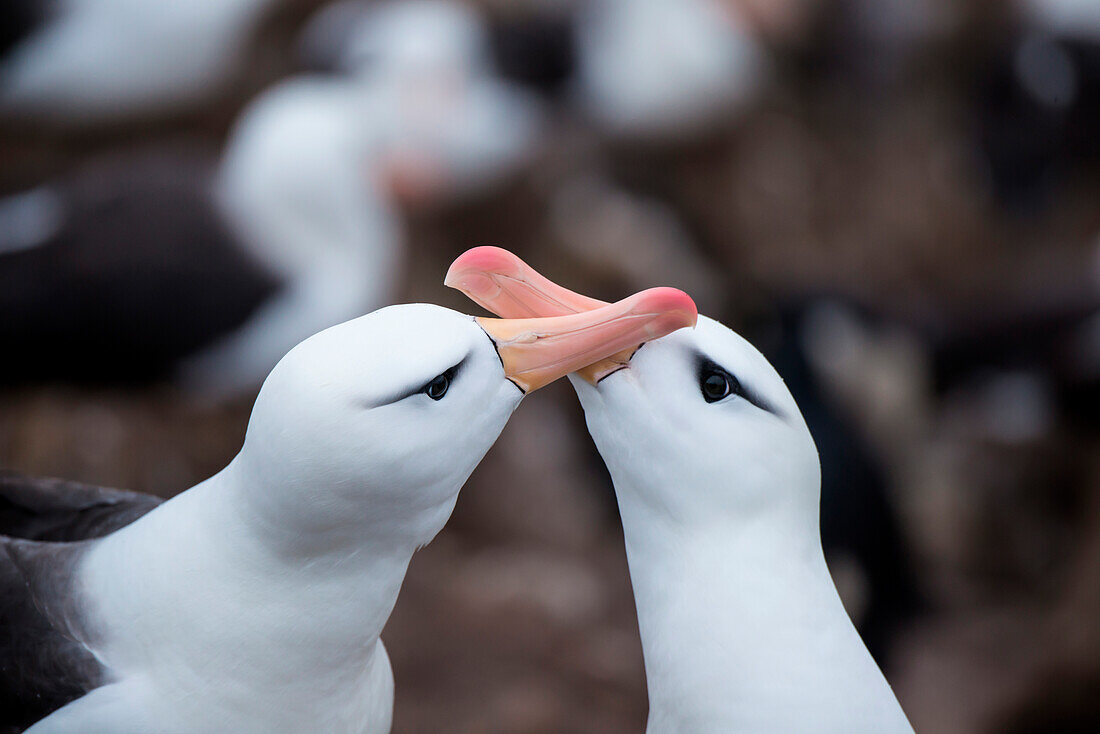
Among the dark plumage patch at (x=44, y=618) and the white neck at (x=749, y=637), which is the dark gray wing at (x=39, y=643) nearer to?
the dark plumage patch at (x=44, y=618)

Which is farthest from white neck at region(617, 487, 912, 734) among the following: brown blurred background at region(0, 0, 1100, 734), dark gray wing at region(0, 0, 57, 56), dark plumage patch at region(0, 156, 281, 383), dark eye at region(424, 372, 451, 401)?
dark gray wing at region(0, 0, 57, 56)

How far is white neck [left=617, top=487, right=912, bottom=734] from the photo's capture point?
1.73 meters

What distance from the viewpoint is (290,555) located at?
1.62m

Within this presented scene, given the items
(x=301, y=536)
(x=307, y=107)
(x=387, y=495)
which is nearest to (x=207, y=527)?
(x=301, y=536)

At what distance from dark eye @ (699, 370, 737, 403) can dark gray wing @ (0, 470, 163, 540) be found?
105 centimetres

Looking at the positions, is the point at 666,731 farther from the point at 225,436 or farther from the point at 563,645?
the point at 225,436

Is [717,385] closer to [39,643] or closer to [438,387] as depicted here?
[438,387]

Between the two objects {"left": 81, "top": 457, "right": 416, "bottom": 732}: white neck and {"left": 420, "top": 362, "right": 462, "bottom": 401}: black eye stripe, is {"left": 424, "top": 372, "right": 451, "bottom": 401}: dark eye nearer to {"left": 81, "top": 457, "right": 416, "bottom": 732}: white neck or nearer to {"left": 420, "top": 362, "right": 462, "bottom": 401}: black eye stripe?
{"left": 420, "top": 362, "right": 462, "bottom": 401}: black eye stripe

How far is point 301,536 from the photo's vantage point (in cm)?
158

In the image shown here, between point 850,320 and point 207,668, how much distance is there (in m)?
3.09

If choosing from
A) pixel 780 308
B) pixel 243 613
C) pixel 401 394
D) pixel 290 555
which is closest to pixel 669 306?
pixel 401 394

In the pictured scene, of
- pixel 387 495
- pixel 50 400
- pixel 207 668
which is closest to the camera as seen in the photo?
pixel 387 495

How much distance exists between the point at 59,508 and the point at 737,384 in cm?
129

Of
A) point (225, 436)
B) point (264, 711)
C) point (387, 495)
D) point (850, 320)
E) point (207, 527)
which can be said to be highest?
point (387, 495)
